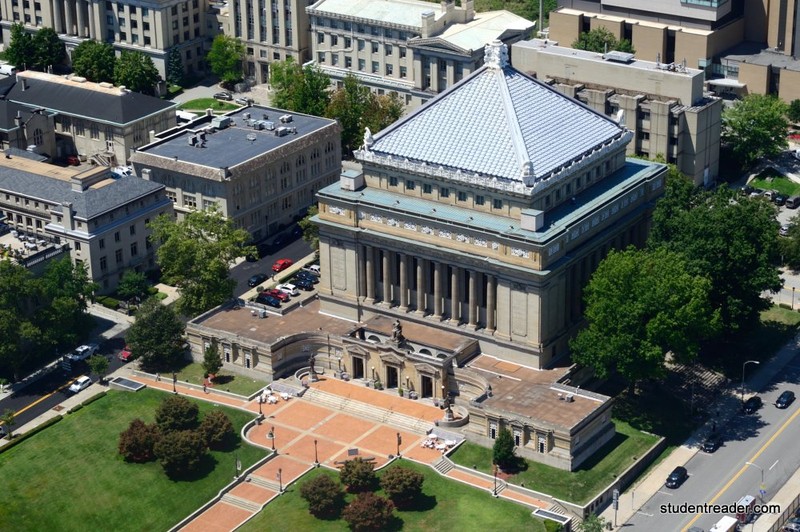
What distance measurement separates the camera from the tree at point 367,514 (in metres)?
198

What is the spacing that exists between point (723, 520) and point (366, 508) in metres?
43.2

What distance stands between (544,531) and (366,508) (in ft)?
71.5

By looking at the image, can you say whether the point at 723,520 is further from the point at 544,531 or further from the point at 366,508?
the point at 366,508

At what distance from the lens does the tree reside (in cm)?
19788

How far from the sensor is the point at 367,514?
198 metres

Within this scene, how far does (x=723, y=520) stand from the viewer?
655 feet

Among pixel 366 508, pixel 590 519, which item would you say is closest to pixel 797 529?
pixel 590 519

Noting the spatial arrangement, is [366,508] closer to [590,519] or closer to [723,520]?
[590,519]

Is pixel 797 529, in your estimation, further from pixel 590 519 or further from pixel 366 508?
pixel 366 508

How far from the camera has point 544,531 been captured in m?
200

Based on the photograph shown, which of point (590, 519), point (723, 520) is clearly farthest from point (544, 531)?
point (723, 520)

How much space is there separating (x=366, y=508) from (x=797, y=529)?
171 ft

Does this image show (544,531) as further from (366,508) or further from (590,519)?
(366,508)

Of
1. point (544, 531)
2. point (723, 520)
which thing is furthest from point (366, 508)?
point (723, 520)
